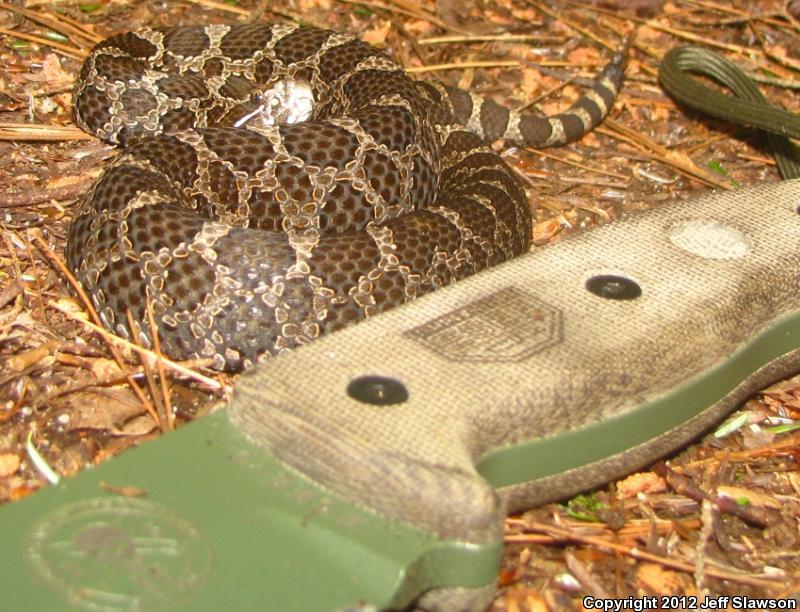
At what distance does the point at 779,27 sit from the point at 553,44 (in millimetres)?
1701

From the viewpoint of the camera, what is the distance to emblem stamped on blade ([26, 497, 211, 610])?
2691 millimetres

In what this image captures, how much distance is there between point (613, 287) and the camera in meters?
3.84

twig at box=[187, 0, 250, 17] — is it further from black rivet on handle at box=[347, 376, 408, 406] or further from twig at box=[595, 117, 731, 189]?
black rivet on handle at box=[347, 376, 408, 406]

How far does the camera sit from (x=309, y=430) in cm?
310

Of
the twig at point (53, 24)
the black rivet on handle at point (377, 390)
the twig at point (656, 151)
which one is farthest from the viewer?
the twig at point (53, 24)

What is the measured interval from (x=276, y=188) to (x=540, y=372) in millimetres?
2097

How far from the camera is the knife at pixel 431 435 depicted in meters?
2.78

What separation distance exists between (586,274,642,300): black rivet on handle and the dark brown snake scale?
3.35 feet

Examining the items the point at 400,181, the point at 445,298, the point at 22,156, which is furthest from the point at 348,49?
the point at 445,298

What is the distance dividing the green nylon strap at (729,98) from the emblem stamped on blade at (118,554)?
4.07 meters

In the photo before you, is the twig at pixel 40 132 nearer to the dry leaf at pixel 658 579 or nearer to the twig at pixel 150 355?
the twig at pixel 150 355

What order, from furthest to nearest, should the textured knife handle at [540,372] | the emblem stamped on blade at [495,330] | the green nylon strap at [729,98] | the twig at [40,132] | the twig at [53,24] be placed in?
the twig at [53,24]
the green nylon strap at [729,98]
the twig at [40,132]
the emblem stamped on blade at [495,330]
the textured knife handle at [540,372]

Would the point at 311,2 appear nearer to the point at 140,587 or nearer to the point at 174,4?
the point at 174,4

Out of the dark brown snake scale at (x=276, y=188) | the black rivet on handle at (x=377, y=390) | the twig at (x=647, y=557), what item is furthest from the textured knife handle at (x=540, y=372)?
the dark brown snake scale at (x=276, y=188)
